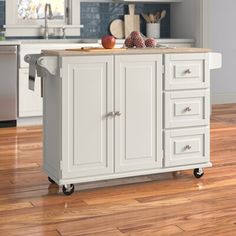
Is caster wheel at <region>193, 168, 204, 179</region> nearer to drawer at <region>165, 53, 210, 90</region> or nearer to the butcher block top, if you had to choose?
drawer at <region>165, 53, 210, 90</region>

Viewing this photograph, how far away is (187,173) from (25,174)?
1136 millimetres

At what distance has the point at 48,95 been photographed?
356cm

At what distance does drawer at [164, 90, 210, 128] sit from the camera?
362cm

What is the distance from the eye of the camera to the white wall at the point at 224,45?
7.38 meters

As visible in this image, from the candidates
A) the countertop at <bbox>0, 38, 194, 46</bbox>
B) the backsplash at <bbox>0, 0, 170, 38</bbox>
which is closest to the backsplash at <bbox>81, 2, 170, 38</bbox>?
the backsplash at <bbox>0, 0, 170, 38</bbox>

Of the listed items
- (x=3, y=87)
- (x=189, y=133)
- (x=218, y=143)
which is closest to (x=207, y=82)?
(x=189, y=133)

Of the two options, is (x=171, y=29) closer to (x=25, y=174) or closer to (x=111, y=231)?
(x=25, y=174)

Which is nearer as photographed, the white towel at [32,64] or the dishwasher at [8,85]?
the white towel at [32,64]

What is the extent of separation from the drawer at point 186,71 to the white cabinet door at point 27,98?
255 centimetres

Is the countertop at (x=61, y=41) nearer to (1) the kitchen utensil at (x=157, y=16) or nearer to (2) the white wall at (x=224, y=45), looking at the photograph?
(1) the kitchen utensil at (x=157, y=16)

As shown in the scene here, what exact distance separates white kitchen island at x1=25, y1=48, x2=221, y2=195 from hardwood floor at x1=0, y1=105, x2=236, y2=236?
0.37 feet

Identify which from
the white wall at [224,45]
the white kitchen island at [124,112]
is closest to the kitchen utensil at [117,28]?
the white wall at [224,45]

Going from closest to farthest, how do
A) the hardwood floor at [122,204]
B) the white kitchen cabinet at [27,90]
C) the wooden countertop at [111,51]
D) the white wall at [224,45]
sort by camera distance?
the hardwood floor at [122,204], the wooden countertop at [111,51], the white kitchen cabinet at [27,90], the white wall at [224,45]

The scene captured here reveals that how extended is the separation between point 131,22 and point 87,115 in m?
3.61
